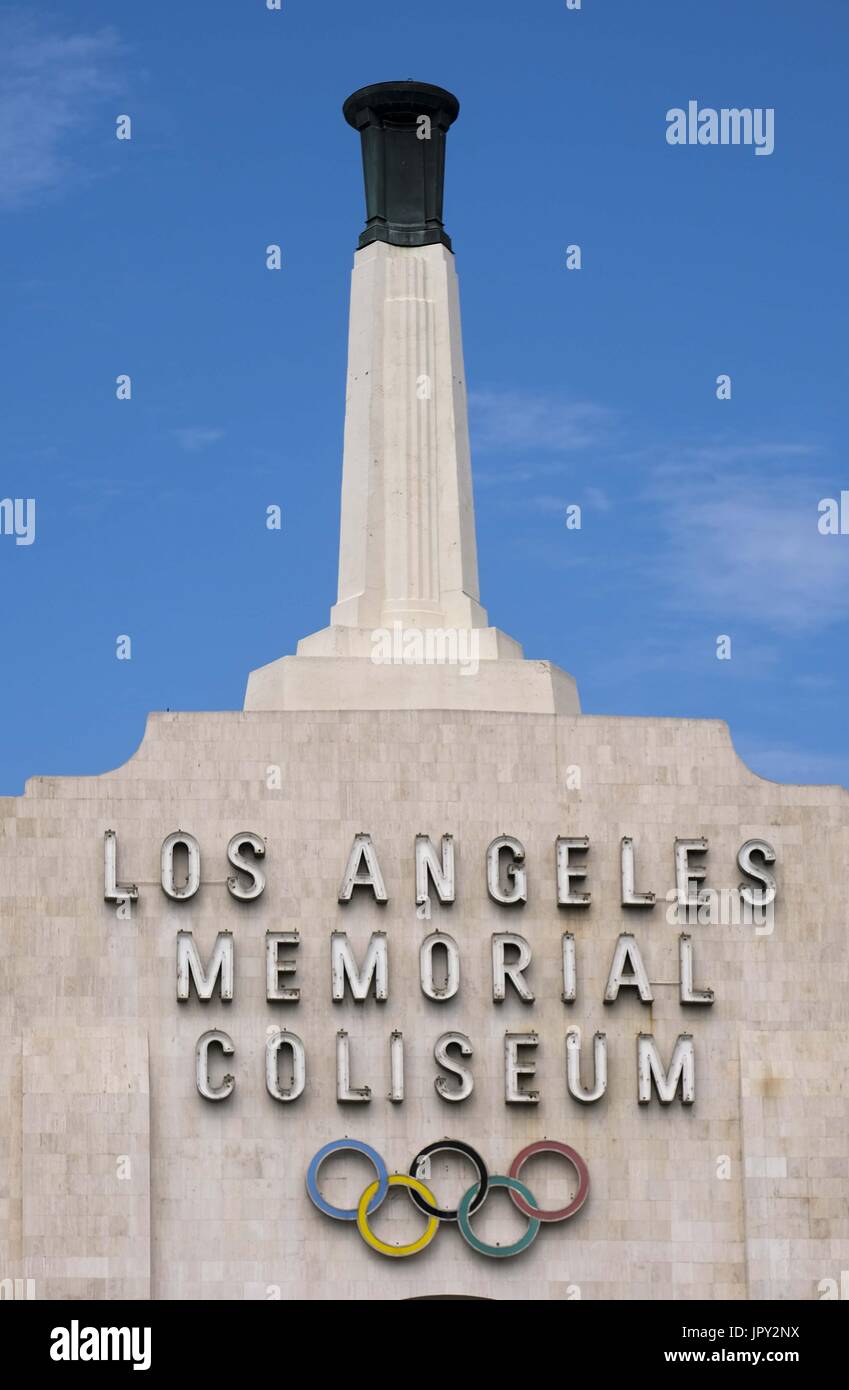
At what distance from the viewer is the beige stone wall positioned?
56750 millimetres

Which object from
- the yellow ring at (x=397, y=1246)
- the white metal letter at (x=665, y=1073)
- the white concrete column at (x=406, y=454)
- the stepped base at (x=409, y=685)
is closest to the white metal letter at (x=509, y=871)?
the stepped base at (x=409, y=685)

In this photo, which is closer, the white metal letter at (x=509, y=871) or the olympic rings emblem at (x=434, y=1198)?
the olympic rings emblem at (x=434, y=1198)

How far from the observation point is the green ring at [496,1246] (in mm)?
57188

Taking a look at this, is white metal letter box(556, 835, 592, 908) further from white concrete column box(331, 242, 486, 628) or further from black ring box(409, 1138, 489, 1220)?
white concrete column box(331, 242, 486, 628)

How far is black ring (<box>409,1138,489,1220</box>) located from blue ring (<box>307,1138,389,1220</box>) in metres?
0.53

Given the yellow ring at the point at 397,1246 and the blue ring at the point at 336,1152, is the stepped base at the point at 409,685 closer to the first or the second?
the blue ring at the point at 336,1152

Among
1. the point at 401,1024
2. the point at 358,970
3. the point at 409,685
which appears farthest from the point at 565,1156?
the point at 409,685

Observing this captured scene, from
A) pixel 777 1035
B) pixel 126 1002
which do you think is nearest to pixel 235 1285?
pixel 126 1002

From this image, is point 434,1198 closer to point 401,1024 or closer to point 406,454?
point 401,1024

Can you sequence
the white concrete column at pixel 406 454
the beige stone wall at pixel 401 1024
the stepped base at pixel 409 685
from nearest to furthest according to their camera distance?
the beige stone wall at pixel 401 1024, the stepped base at pixel 409 685, the white concrete column at pixel 406 454

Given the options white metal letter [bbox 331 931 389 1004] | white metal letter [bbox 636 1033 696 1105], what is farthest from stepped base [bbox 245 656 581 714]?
white metal letter [bbox 636 1033 696 1105]

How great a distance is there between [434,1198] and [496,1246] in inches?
54.2
